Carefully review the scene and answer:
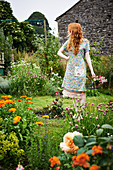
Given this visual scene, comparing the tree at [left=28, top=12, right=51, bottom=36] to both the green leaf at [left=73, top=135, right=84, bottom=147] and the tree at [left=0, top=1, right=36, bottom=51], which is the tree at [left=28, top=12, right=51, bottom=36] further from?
the green leaf at [left=73, top=135, right=84, bottom=147]

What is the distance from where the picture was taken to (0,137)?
1.97 m

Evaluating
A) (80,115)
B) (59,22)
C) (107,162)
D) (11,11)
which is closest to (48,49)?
(80,115)

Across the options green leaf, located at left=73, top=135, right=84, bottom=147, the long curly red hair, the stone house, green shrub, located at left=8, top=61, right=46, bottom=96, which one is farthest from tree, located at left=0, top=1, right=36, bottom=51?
green leaf, located at left=73, top=135, right=84, bottom=147

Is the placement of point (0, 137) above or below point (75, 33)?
below

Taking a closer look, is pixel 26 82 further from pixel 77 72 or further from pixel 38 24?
pixel 38 24

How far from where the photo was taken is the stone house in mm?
15359

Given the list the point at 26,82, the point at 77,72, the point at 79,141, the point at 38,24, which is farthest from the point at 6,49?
the point at 38,24

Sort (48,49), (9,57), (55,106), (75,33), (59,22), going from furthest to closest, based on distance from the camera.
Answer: (59,22) < (9,57) < (48,49) < (55,106) < (75,33)

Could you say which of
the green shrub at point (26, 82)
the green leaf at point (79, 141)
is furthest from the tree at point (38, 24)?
the green leaf at point (79, 141)

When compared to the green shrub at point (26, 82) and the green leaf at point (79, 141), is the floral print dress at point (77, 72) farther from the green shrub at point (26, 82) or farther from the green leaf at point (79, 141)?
the green shrub at point (26, 82)

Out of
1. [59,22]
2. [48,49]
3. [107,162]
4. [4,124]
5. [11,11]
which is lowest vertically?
[4,124]

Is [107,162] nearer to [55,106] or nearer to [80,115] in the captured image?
[80,115]

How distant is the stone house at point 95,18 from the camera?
15359 millimetres

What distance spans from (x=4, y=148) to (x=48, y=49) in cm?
678
